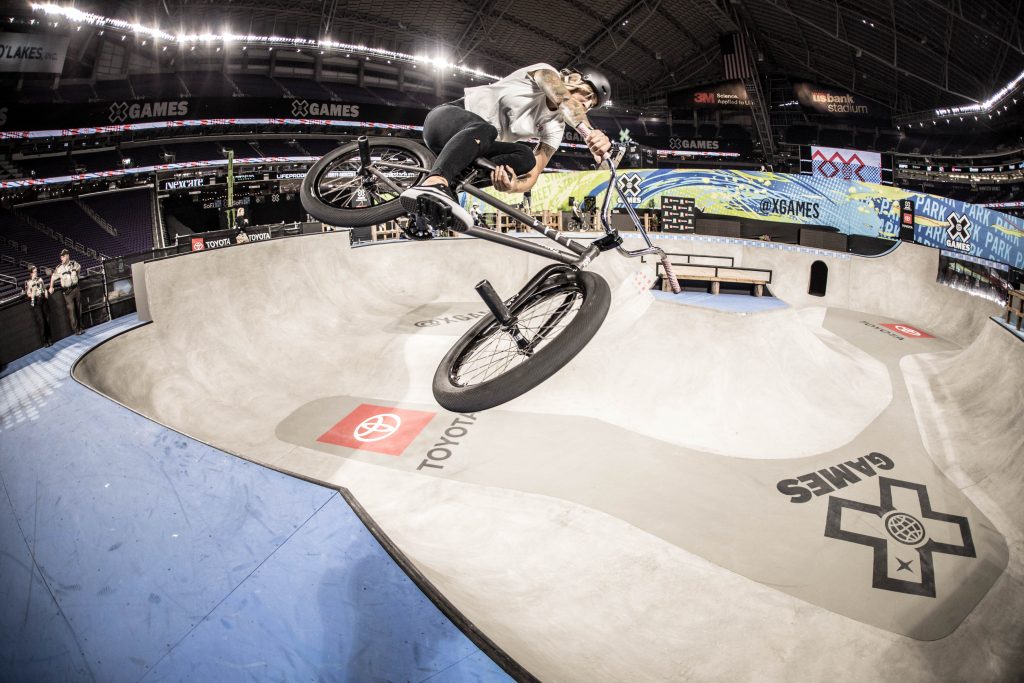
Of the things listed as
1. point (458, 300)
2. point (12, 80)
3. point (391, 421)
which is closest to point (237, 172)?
point (12, 80)

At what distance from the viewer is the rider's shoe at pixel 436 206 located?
9.88 ft

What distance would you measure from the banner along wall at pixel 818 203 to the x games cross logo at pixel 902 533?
23.1 feet

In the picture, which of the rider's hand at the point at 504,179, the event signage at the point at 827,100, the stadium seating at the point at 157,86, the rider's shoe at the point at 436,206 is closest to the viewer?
the rider's shoe at the point at 436,206

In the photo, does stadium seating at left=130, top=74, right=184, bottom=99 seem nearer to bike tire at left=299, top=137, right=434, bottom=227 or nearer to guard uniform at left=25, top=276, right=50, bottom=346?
guard uniform at left=25, top=276, right=50, bottom=346

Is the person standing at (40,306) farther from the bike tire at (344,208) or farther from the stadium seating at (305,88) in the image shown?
the stadium seating at (305,88)

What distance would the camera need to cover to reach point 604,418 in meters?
6.51

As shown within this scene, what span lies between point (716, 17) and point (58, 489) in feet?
110

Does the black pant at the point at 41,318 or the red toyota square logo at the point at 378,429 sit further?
the black pant at the point at 41,318

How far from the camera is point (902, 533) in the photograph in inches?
165

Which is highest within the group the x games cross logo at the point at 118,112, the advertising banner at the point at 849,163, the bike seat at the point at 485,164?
the x games cross logo at the point at 118,112

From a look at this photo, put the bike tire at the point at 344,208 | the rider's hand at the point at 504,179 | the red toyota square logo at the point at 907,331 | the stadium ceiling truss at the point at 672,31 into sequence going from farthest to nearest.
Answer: the stadium ceiling truss at the point at 672,31 < the red toyota square logo at the point at 907,331 < the bike tire at the point at 344,208 < the rider's hand at the point at 504,179

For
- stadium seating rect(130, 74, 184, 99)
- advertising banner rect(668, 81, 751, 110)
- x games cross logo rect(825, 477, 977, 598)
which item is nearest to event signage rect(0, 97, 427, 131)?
stadium seating rect(130, 74, 184, 99)

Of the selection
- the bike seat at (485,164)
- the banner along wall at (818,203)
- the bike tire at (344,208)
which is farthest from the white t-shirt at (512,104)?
the banner along wall at (818,203)

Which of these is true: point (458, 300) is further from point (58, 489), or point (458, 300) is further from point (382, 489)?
point (58, 489)
